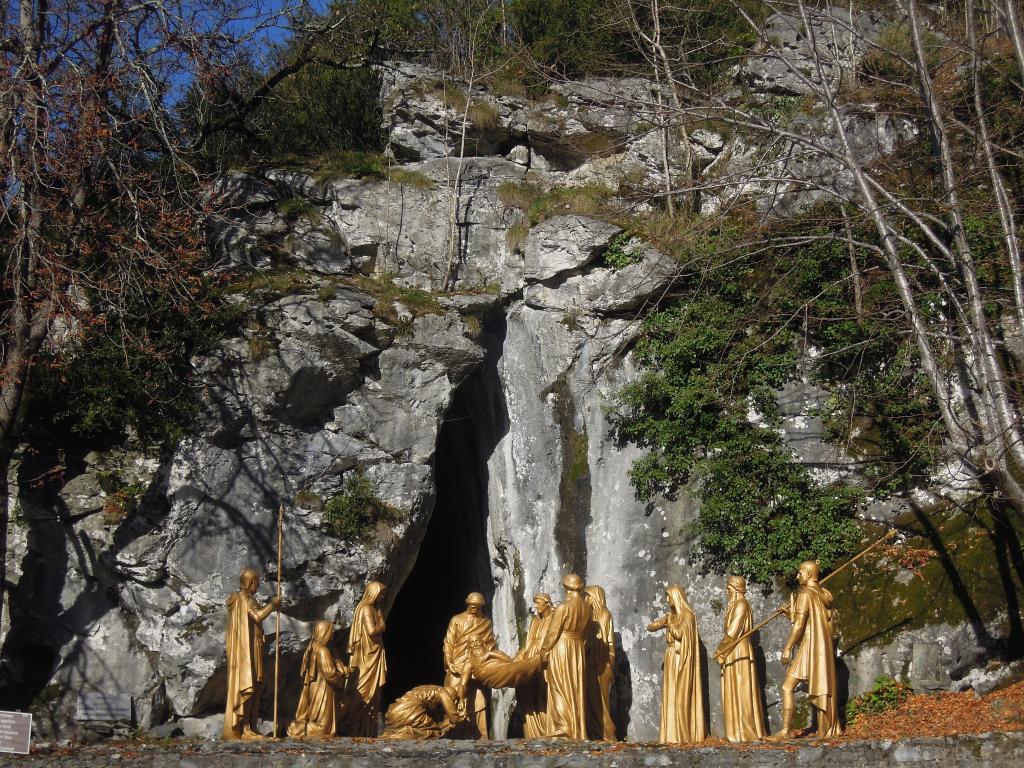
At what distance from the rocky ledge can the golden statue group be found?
98 cm

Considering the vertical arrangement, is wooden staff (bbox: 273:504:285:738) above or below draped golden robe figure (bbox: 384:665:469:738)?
above

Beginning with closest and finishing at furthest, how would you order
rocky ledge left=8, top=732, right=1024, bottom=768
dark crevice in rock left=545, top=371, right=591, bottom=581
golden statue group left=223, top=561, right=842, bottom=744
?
1. rocky ledge left=8, top=732, right=1024, bottom=768
2. golden statue group left=223, top=561, right=842, bottom=744
3. dark crevice in rock left=545, top=371, right=591, bottom=581

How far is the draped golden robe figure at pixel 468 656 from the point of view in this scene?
37.7ft

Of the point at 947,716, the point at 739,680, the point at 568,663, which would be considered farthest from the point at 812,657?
the point at 568,663

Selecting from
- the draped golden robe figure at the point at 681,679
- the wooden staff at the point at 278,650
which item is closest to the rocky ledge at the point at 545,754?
the wooden staff at the point at 278,650

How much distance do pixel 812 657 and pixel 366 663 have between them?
A: 15.6 feet

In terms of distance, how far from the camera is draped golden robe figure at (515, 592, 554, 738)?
1130 centimetres

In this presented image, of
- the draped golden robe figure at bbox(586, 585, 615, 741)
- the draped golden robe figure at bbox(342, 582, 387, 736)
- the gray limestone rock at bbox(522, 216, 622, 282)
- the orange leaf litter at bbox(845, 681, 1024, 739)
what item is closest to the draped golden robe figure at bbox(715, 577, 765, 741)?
the orange leaf litter at bbox(845, 681, 1024, 739)

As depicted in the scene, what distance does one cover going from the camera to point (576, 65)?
56.6ft

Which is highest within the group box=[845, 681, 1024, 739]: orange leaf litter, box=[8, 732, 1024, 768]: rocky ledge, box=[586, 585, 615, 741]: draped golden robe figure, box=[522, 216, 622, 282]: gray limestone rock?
box=[522, 216, 622, 282]: gray limestone rock

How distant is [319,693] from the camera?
11.0 metres

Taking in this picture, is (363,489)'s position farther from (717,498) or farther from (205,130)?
(205,130)

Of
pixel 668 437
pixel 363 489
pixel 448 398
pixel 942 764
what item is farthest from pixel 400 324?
pixel 942 764

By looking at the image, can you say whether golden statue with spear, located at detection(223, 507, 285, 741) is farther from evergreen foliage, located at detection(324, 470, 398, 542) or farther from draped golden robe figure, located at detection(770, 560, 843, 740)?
draped golden robe figure, located at detection(770, 560, 843, 740)
